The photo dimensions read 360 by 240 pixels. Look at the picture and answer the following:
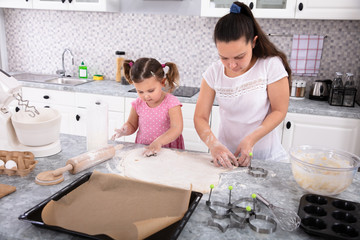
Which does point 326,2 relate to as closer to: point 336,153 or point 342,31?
point 342,31

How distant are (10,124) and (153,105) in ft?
2.43

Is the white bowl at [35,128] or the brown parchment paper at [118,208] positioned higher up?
the white bowl at [35,128]

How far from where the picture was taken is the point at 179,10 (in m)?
3.08

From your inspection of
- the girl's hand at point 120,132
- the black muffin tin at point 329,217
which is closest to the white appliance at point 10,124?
the girl's hand at point 120,132

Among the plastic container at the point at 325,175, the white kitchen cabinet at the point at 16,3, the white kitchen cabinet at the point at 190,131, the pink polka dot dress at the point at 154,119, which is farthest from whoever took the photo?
the white kitchen cabinet at the point at 16,3

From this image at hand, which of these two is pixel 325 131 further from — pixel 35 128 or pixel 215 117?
pixel 35 128

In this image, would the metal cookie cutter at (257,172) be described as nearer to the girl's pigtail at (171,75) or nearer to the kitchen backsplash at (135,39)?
the girl's pigtail at (171,75)

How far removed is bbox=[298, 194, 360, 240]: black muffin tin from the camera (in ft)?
2.80

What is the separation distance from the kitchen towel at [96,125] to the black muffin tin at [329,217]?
87 centimetres

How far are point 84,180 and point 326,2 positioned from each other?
223 cm

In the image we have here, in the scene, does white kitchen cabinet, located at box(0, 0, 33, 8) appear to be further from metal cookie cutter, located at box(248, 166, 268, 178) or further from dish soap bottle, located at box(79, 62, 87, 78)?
metal cookie cutter, located at box(248, 166, 268, 178)

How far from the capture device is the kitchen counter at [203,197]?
0.86 meters

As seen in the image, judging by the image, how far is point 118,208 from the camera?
3.08 feet

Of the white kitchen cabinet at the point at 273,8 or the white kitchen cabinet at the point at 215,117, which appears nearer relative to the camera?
the white kitchen cabinet at the point at 273,8
